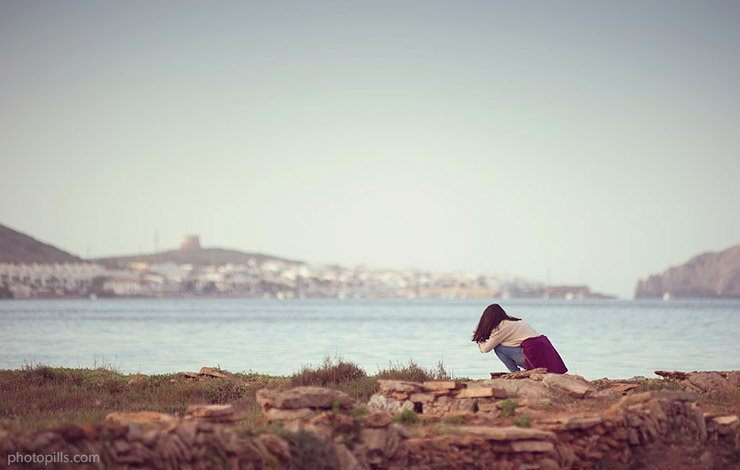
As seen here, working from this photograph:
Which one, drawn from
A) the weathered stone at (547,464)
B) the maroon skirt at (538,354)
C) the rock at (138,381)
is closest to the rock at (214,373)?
the rock at (138,381)

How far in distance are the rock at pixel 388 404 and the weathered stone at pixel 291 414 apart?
196 cm

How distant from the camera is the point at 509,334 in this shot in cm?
1299

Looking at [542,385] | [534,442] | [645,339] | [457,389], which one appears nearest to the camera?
[534,442]

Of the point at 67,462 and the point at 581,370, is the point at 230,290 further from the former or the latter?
the point at 67,462

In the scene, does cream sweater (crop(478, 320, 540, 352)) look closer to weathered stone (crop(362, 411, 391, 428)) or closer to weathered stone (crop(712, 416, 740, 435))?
weathered stone (crop(712, 416, 740, 435))

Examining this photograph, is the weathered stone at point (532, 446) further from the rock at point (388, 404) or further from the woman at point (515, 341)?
the woman at point (515, 341)

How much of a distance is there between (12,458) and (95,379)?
8875mm

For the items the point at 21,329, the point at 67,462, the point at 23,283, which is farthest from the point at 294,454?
the point at 23,283

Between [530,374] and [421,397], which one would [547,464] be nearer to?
[421,397]

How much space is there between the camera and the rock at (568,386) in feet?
36.3

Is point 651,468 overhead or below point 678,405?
below

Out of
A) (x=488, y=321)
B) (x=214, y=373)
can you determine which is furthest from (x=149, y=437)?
(x=214, y=373)

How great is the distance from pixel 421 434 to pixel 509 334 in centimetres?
438

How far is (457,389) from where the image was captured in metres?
10.5
